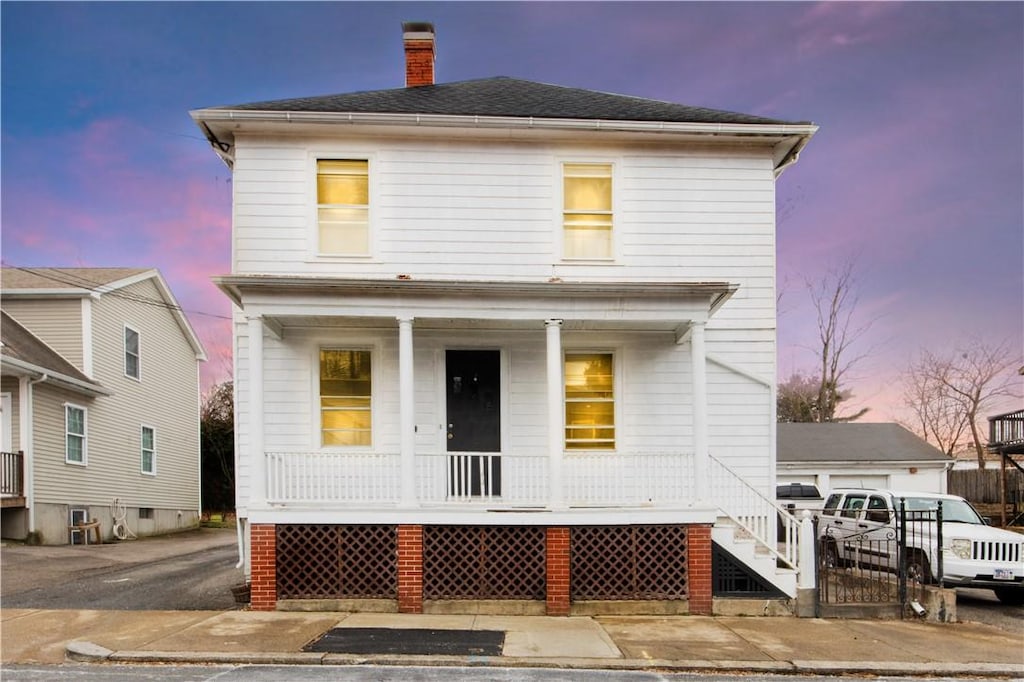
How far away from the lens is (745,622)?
34.0 feet

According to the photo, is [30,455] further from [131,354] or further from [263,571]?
[263,571]

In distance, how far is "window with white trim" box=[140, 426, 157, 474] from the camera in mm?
24203

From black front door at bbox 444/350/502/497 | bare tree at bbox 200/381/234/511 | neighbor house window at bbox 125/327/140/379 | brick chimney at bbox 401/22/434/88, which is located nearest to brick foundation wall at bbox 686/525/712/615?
black front door at bbox 444/350/502/497

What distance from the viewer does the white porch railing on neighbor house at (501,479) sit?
11.2 meters

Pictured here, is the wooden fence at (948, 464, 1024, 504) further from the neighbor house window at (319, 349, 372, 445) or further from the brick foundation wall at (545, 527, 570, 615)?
the neighbor house window at (319, 349, 372, 445)

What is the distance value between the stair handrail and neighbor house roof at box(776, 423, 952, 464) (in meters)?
17.0

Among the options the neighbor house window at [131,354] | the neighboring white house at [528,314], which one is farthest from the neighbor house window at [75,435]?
the neighboring white house at [528,314]

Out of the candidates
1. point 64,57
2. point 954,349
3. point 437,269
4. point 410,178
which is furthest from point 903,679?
point 954,349

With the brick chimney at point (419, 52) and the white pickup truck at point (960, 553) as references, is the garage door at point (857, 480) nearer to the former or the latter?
the white pickup truck at point (960, 553)

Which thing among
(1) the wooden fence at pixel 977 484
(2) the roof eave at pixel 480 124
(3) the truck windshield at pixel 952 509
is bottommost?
(1) the wooden fence at pixel 977 484

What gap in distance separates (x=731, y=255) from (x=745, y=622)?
5611 millimetres

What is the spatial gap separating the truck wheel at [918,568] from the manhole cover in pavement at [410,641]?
608 centimetres

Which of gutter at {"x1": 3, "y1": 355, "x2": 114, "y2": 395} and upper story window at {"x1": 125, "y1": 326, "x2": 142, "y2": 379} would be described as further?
upper story window at {"x1": 125, "y1": 326, "x2": 142, "y2": 379}

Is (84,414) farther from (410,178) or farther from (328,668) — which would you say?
(328,668)
